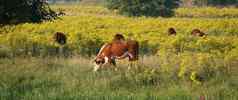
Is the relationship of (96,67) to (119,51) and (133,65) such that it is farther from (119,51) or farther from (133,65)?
(119,51)

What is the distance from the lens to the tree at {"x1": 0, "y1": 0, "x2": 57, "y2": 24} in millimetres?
15688

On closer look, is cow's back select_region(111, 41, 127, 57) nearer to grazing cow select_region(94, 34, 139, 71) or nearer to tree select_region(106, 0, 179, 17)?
grazing cow select_region(94, 34, 139, 71)

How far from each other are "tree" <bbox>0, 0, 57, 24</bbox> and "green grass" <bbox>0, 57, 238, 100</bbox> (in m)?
1.89

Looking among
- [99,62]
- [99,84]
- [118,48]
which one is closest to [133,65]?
[99,62]

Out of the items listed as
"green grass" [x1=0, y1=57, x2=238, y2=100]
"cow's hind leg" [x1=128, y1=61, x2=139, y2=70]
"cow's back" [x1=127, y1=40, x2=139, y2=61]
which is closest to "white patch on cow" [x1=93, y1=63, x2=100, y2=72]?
"green grass" [x1=0, y1=57, x2=238, y2=100]

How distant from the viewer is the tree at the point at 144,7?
53938mm

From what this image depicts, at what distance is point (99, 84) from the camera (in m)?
11.9

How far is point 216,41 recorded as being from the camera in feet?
66.6

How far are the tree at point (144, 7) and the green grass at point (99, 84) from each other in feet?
131

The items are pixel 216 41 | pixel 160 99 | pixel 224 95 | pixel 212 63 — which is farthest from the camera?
pixel 216 41

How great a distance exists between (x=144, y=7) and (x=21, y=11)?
38100 millimetres

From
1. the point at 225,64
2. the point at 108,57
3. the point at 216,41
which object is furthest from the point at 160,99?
the point at 216,41

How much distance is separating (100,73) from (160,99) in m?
3.60

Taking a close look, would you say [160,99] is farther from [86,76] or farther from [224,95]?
[86,76]
